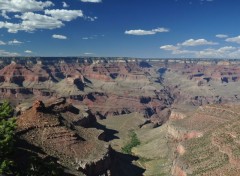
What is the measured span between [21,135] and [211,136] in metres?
50.3

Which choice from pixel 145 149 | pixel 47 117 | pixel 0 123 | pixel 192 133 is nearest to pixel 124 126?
pixel 145 149

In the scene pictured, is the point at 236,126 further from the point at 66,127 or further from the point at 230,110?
the point at 66,127

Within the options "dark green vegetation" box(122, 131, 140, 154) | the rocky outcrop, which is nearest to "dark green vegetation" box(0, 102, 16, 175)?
the rocky outcrop

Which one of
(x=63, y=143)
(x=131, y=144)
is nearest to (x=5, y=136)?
(x=63, y=143)

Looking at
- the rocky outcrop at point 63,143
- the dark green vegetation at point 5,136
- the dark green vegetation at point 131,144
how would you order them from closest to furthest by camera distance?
the dark green vegetation at point 5,136, the rocky outcrop at point 63,143, the dark green vegetation at point 131,144

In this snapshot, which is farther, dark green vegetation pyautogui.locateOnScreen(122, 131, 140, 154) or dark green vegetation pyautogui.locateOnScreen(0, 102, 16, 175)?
dark green vegetation pyautogui.locateOnScreen(122, 131, 140, 154)

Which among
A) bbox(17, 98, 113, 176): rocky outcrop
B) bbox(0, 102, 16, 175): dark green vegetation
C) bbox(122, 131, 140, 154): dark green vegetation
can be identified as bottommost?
bbox(122, 131, 140, 154): dark green vegetation

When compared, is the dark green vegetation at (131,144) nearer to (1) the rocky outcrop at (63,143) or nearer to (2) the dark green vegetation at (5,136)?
(1) the rocky outcrop at (63,143)

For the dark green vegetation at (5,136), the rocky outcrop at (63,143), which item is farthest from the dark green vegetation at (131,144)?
the dark green vegetation at (5,136)

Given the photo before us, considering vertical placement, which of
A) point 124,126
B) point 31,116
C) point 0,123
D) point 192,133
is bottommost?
point 124,126

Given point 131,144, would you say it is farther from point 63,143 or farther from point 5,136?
point 5,136

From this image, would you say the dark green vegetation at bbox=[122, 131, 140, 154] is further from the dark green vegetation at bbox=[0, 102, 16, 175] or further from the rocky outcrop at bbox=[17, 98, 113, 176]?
the dark green vegetation at bbox=[0, 102, 16, 175]

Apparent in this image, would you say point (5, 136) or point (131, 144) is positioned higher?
point (5, 136)

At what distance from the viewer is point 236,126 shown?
101000 millimetres
